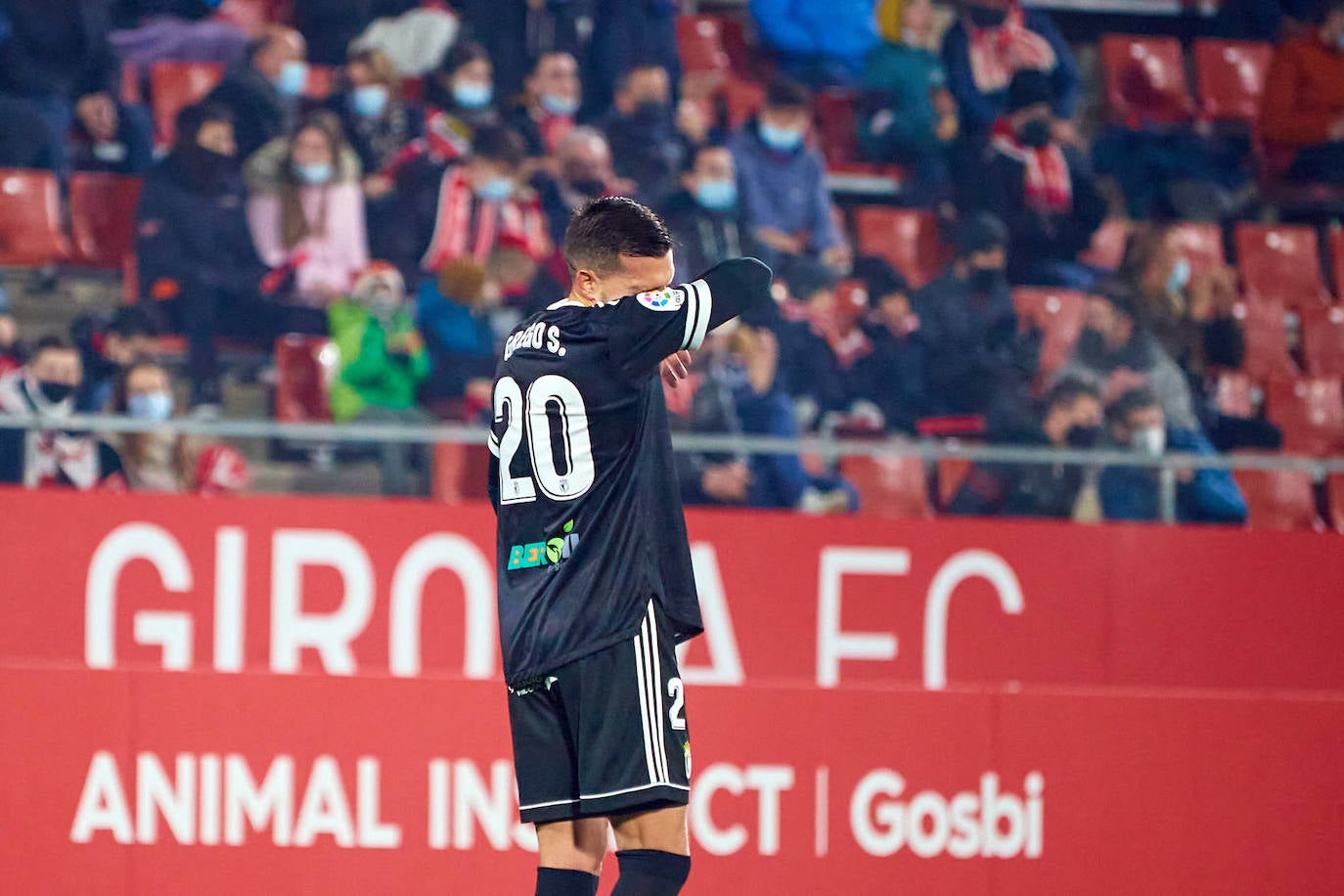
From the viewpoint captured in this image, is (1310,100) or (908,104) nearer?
(908,104)

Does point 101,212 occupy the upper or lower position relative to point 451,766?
upper

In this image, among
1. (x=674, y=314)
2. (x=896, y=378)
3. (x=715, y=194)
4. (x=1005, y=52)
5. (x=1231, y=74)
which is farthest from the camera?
(x=1231, y=74)

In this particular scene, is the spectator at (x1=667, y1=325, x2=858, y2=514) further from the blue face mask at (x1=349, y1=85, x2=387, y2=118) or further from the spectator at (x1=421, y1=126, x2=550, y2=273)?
the blue face mask at (x1=349, y1=85, x2=387, y2=118)

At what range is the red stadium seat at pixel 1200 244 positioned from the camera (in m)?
9.23

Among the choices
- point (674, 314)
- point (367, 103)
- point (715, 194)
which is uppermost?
point (367, 103)

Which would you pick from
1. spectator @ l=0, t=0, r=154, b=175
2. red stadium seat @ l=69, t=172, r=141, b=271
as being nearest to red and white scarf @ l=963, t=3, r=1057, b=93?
spectator @ l=0, t=0, r=154, b=175

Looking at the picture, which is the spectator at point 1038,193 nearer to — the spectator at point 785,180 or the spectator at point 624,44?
the spectator at point 785,180

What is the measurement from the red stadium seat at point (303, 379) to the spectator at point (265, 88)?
1.18 meters

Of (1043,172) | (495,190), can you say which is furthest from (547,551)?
(1043,172)

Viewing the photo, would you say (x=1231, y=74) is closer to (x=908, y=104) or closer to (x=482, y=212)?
(x=908, y=104)

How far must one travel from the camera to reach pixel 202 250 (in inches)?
309

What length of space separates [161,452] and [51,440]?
41 cm

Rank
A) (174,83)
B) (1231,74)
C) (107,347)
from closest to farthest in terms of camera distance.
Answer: (107,347)
(174,83)
(1231,74)

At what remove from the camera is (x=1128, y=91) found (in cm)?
1031
